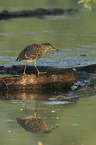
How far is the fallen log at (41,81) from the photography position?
36.4 ft

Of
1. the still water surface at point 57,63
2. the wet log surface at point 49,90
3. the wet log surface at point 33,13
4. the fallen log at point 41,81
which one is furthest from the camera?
the wet log surface at point 33,13

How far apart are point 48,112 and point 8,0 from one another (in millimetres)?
31031

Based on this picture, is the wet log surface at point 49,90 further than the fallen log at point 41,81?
No

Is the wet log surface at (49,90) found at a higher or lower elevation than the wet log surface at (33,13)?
higher

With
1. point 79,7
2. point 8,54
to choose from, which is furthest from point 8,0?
point 8,54

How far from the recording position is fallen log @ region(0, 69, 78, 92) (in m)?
11.1

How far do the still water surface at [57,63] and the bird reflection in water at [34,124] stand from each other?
0.11 metres

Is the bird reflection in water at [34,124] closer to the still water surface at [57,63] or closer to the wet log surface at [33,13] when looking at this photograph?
the still water surface at [57,63]

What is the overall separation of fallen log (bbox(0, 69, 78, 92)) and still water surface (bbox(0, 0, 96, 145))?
0.46 meters

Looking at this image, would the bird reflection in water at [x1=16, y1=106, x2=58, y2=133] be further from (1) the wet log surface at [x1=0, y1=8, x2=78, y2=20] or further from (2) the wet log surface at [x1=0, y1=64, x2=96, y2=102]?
(1) the wet log surface at [x1=0, y1=8, x2=78, y2=20]

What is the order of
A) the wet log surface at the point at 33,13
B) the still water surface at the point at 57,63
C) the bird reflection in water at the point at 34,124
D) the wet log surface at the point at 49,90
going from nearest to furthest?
1. the still water surface at the point at 57,63
2. the bird reflection in water at the point at 34,124
3. the wet log surface at the point at 49,90
4. the wet log surface at the point at 33,13

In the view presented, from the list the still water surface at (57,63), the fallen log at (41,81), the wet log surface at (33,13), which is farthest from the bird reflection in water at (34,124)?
the wet log surface at (33,13)

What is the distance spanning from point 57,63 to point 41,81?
10.7 ft

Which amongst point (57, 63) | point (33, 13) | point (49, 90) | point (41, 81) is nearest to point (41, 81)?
point (41, 81)
